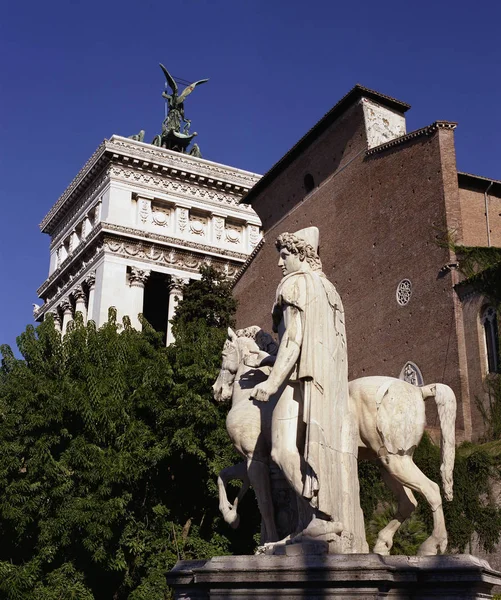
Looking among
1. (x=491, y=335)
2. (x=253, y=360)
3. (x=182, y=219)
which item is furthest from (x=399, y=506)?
(x=182, y=219)

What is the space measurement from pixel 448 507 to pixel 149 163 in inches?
1389

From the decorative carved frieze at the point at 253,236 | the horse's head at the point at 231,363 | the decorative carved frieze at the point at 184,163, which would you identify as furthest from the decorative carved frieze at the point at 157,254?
the horse's head at the point at 231,363

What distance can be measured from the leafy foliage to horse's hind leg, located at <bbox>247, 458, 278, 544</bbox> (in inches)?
442

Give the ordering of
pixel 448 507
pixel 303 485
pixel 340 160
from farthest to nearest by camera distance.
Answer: pixel 340 160 < pixel 448 507 < pixel 303 485

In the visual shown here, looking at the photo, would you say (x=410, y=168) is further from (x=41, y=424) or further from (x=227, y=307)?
(x=41, y=424)

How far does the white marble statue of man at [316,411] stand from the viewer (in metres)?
6.75

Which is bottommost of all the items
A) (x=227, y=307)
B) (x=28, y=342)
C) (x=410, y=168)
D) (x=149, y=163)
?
(x=28, y=342)

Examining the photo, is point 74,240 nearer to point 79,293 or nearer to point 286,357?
point 79,293

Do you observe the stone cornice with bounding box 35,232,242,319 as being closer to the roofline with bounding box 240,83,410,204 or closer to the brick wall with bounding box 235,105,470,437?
the roofline with bounding box 240,83,410,204

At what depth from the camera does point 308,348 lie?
7152 mm

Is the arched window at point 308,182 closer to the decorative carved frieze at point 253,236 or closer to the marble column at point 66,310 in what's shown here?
the decorative carved frieze at point 253,236

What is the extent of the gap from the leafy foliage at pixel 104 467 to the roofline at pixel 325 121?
1592cm

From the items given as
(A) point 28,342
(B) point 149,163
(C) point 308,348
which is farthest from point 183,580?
(B) point 149,163

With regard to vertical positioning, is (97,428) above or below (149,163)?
below
